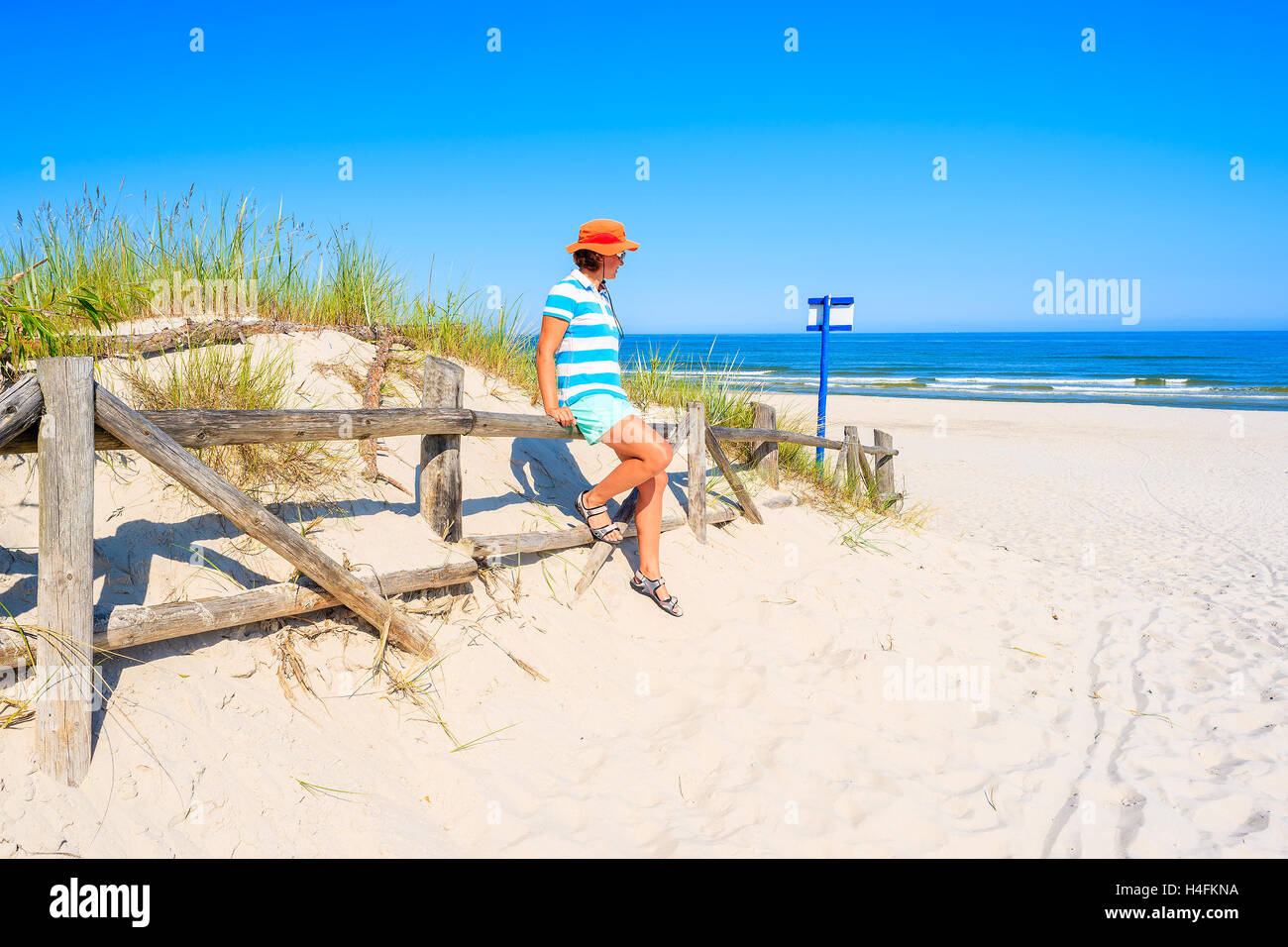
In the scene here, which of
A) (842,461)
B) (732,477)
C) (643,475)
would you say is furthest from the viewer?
(842,461)

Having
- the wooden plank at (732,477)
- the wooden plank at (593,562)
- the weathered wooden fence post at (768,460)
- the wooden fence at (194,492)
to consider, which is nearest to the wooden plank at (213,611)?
the wooden fence at (194,492)

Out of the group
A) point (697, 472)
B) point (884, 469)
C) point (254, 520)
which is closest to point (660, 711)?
point (254, 520)

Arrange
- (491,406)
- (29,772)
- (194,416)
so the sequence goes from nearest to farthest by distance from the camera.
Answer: (29,772) → (194,416) → (491,406)

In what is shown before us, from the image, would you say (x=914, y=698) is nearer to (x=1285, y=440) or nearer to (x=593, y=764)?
(x=593, y=764)

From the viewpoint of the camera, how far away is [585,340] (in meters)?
4.05

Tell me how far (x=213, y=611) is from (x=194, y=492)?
0.48 metres

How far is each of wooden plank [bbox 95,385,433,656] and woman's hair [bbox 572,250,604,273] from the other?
1.99 meters

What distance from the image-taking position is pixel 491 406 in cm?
618

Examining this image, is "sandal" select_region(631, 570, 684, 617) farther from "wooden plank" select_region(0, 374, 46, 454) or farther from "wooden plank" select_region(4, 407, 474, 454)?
"wooden plank" select_region(0, 374, 46, 454)

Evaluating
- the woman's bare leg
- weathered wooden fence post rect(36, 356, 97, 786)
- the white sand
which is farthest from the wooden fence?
the woman's bare leg

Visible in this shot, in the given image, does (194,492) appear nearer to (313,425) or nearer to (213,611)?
(213,611)

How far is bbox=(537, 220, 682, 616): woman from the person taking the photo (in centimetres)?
397
